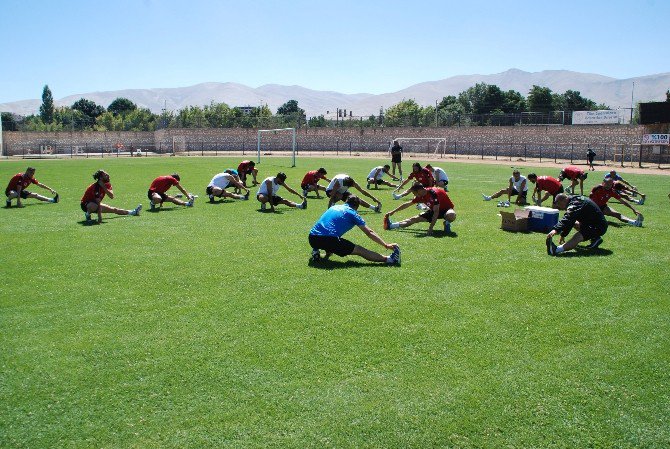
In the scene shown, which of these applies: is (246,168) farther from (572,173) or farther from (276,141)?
(276,141)

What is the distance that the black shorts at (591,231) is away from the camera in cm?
1054

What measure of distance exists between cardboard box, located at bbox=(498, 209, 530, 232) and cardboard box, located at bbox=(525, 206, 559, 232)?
130mm

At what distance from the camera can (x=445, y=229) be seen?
1271cm

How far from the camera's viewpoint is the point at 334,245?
30.8ft

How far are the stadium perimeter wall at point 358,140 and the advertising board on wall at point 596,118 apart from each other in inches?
29.5

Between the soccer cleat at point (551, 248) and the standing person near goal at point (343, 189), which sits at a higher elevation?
the standing person near goal at point (343, 189)

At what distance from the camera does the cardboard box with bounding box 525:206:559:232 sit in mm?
12711

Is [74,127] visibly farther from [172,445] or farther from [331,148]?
[172,445]

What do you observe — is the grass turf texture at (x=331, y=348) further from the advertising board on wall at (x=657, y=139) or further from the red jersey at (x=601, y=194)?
the advertising board on wall at (x=657, y=139)

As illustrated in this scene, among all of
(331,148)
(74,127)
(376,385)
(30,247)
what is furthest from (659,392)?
(74,127)

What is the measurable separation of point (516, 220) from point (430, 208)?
1.94 meters

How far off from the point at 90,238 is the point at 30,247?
1.25 meters

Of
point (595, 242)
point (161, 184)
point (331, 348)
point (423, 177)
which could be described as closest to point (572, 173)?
point (423, 177)

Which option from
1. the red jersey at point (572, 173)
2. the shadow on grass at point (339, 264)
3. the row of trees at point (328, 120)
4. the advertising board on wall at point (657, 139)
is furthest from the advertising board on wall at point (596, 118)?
the shadow on grass at point (339, 264)
